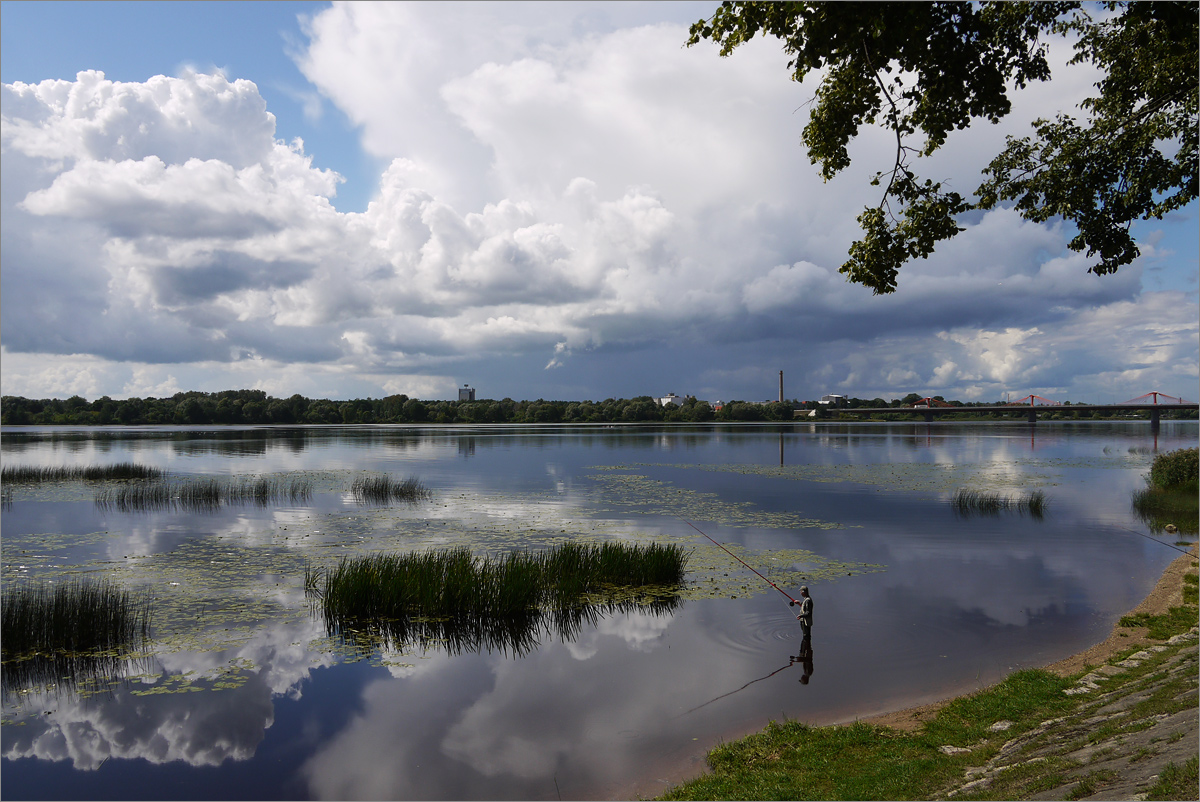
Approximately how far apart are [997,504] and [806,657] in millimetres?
25336

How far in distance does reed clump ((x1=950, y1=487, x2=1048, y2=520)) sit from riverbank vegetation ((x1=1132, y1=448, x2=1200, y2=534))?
3.95 m

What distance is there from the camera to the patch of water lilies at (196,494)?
103 feet

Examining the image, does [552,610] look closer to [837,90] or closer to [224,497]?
[837,90]

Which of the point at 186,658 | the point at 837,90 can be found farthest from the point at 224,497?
the point at 837,90

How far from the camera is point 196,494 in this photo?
33.8 m

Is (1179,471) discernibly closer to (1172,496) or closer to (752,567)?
(1172,496)

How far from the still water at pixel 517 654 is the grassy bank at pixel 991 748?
45.2 inches

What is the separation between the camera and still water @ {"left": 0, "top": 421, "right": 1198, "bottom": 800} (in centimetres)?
950

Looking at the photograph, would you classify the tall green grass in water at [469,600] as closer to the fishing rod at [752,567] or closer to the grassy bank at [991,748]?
the fishing rod at [752,567]

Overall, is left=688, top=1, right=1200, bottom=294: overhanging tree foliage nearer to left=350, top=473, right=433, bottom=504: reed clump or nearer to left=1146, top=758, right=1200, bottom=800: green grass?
left=1146, top=758, right=1200, bottom=800: green grass

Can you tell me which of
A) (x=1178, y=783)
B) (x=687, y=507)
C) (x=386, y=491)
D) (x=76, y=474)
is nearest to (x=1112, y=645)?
(x=1178, y=783)

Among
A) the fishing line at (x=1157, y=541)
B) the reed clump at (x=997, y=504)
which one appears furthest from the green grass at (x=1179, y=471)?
the fishing line at (x=1157, y=541)

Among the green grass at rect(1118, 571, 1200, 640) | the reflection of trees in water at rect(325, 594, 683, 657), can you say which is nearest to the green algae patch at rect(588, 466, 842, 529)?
the green grass at rect(1118, 571, 1200, 640)

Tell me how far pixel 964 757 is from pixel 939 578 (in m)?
12.2
